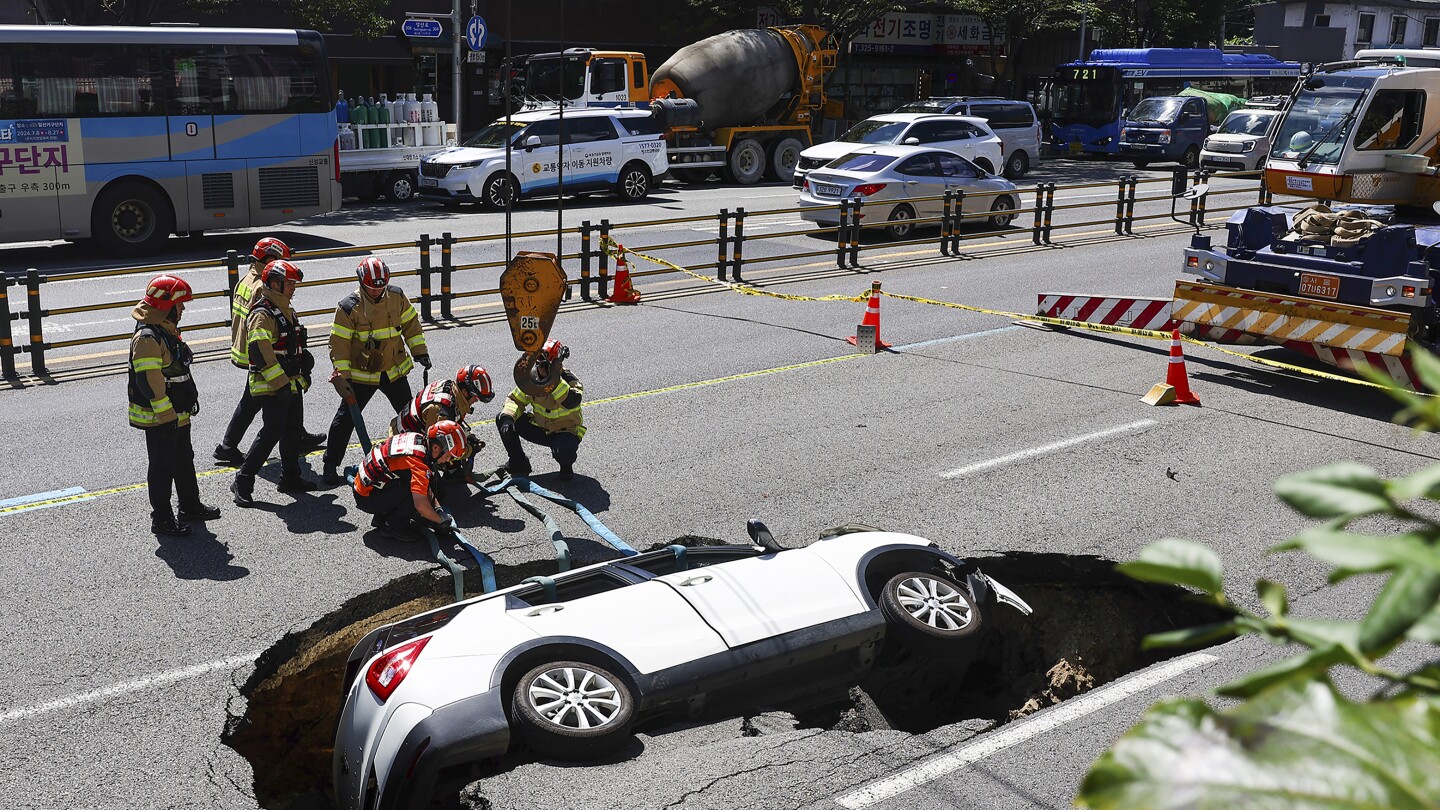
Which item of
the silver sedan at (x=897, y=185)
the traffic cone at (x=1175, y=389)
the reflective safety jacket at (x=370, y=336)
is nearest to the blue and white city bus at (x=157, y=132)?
the silver sedan at (x=897, y=185)

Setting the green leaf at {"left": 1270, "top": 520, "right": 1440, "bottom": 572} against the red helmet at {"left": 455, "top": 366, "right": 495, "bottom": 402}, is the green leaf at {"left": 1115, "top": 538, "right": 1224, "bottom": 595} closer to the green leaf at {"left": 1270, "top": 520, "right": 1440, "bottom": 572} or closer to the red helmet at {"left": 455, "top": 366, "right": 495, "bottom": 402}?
the green leaf at {"left": 1270, "top": 520, "right": 1440, "bottom": 572}

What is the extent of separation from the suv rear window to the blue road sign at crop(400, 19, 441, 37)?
47.4ft

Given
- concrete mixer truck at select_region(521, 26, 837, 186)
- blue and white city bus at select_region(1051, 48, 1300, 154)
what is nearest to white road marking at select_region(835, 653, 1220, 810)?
concrete mixer truck at select_region(521, 26, 837, 186)

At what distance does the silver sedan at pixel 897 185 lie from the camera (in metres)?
22.3

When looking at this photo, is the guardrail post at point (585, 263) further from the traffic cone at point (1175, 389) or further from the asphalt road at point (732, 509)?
the traffic cone at point (1175, 389)

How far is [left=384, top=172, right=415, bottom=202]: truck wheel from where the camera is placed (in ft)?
93.9

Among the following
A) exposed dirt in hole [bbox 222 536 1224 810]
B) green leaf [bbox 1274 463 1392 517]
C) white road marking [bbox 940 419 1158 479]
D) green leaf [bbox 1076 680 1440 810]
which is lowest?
exposed dirt in hole [bbox 222 536 1224 810]

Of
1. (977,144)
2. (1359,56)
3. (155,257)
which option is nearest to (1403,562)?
(1359,56)

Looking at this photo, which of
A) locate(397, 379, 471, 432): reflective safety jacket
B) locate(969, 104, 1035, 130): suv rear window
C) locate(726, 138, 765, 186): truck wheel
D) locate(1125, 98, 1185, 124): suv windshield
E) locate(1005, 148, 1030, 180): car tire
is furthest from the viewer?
locate(1125, 98, 1185, 124): suv windshield

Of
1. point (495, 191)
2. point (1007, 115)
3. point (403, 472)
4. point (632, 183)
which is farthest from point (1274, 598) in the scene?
point (1007, 115)

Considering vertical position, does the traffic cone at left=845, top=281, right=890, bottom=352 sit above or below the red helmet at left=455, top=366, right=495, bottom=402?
below

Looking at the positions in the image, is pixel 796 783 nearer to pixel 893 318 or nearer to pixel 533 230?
pixel 893 318

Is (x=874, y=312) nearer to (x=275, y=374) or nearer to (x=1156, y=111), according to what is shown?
(x=275, y=374)

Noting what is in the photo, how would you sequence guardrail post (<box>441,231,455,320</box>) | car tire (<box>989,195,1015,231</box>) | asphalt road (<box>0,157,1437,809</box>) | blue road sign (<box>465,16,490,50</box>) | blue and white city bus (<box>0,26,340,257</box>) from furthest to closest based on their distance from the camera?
blue road sign (<box>465,16,490,50</box>), car tire (<box>989,195,1015,231</box>), blue and white city bus (<box>0,26,340,257</box>), guardrail post (<box>441,231,455,320</box>), asphalt road (<box>0,157,1437,809</box>)
